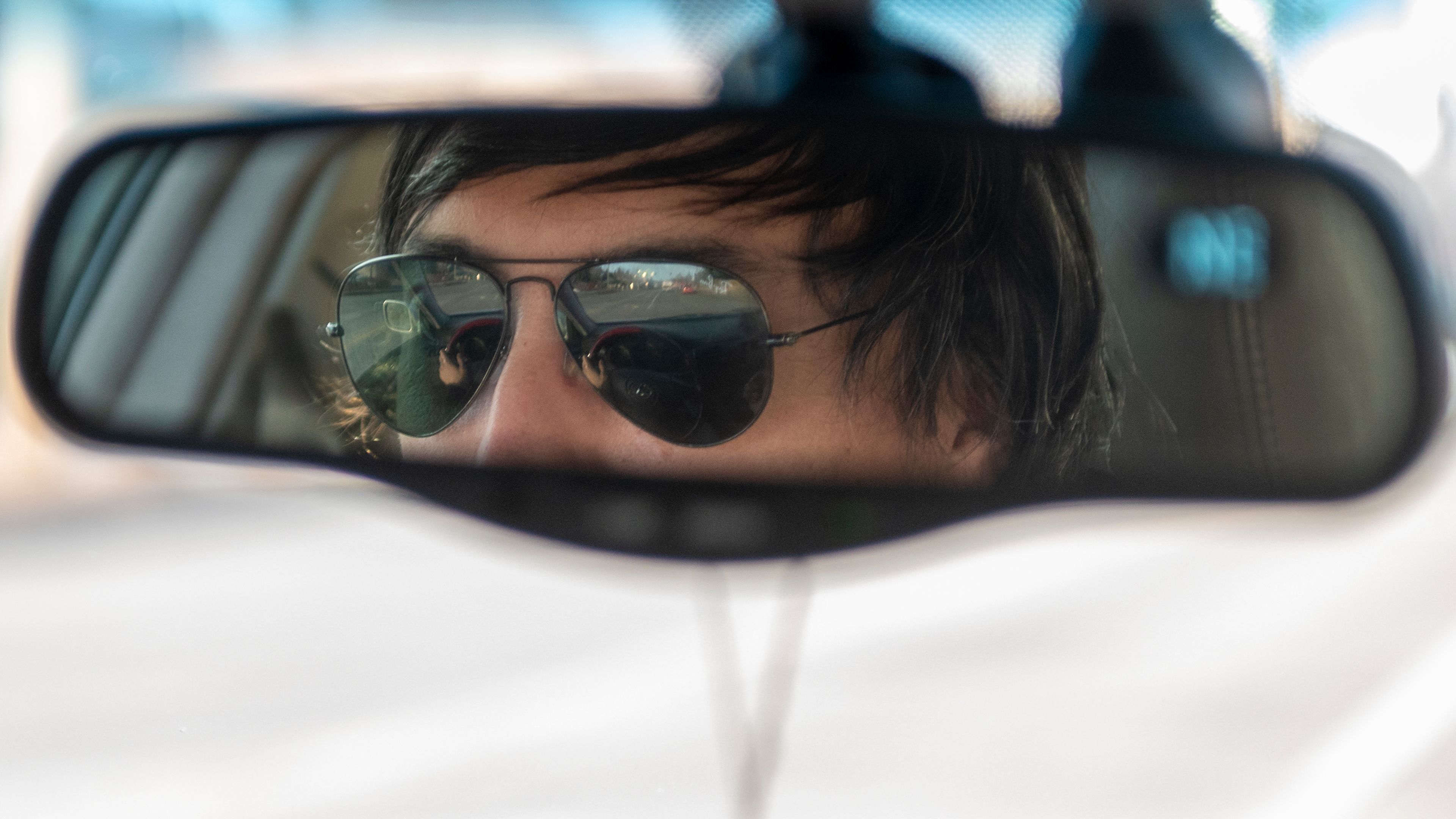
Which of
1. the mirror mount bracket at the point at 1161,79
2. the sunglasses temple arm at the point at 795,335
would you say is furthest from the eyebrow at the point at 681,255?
the mirror mount bracket at the point at 1161,79

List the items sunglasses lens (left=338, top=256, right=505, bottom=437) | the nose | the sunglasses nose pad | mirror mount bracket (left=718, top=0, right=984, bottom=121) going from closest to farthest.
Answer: mirror mount bracket (left=718, top=0, right=984, bottom=121), the sunglasses nose pad, the nose, sunglasses lens (left=338, top=256, right=505, bottom=437)

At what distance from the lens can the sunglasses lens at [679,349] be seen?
5.98ft

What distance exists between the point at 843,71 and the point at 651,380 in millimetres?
598

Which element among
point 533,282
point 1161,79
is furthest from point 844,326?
point 1161,79

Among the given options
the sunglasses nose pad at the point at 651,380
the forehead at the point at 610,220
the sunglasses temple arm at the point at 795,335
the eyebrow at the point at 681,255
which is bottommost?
the sunglasses nose pad at the point at 651,380

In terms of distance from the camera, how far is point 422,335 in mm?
2117

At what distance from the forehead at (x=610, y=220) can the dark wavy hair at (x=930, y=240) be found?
0.02 m

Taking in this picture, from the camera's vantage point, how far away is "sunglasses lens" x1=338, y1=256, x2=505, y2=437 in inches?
81.0

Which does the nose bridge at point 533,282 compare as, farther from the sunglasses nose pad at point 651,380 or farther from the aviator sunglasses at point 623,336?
the sunglasses nose pad at point 651,380

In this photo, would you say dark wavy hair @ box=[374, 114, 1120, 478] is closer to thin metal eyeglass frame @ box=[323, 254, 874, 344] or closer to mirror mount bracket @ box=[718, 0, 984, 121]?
thin metal eyeglass frame @ box=[323, 254, 874, 344]

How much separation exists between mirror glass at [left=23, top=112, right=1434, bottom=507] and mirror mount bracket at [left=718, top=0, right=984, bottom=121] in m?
0.18

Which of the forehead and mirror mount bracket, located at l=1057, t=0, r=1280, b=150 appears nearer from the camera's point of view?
mirror mount bracket, located at l=1057, t=0, r=1280, b=150

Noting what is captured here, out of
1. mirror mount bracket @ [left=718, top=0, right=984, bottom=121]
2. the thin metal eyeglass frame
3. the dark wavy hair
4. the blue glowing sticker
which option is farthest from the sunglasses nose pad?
the blue glowing sticker

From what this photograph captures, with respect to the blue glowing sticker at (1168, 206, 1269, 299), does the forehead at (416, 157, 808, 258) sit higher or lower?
higher
